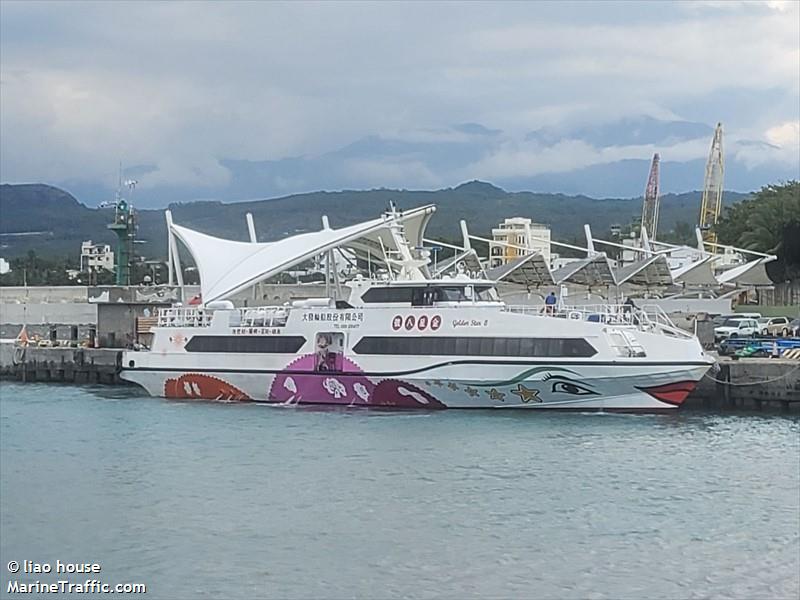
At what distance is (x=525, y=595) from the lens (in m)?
17.5

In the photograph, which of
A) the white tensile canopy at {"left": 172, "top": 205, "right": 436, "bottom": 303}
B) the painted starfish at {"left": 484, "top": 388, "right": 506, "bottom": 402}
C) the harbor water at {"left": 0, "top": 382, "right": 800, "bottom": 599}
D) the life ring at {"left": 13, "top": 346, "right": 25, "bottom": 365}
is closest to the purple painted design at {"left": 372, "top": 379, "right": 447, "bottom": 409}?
the harbor water at {"left": 0, "top": 382, "right": 800, "bottom": 599}

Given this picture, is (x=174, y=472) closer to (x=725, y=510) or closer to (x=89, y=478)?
(x=89, y=478)

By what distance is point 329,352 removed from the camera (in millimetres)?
37562

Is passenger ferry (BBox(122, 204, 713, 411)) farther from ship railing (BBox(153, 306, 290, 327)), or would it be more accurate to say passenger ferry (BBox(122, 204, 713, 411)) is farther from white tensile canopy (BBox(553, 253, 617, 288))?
white tensile canopy (BBox(553, 253, 617, 288))

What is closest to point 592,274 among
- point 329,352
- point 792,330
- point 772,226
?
point 772,226

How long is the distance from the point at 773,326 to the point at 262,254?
19769 millimetres

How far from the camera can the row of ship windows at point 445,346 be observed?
111 feet

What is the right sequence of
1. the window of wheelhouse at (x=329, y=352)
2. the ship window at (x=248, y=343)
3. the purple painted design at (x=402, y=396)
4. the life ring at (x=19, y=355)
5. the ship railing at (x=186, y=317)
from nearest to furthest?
1. the purple painted design at (x=402, y=396)
2. the window of wheelhouse at (x=329, y=352)
3. the ship window at (x=248, y=343)
4. the ship railing at (x=186, y=317)
5. the life ring at (x=19, y=355)

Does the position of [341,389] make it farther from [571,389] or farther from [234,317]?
[571,389]

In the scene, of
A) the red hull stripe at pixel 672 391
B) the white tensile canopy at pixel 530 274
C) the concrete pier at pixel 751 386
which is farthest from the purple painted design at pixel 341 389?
the white tensile canopy at pixel 530 274

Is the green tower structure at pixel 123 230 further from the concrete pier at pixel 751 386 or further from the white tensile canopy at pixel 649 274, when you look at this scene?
the concrete pier at pixel 751 386

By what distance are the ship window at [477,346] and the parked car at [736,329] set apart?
12.2 metres

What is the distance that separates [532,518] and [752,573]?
4391mm

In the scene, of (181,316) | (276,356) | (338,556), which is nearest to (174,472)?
(338,556)
